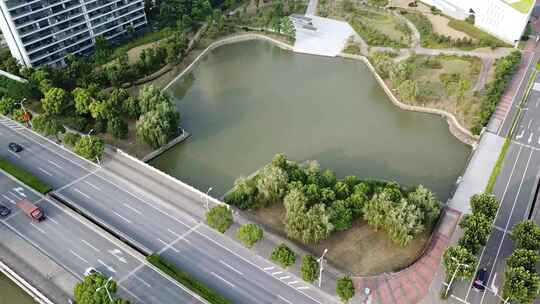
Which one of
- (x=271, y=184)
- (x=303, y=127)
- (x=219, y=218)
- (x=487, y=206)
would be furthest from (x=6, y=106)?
(x=487, y=206)

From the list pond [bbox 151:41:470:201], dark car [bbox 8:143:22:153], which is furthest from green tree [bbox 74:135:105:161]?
dark car [bbox 8:143:22:153]

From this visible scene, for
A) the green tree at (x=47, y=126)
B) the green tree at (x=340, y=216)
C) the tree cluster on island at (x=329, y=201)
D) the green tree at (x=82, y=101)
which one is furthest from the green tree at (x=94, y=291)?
the green tree at (x=82, y=101)

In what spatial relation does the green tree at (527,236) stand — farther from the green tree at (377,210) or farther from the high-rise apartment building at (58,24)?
the high-rise apartment building at (58,24)

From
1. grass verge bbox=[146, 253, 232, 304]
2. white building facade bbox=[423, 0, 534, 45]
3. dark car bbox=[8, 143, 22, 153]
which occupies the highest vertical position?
white building facade bbox=[423, 0, 534, 45]

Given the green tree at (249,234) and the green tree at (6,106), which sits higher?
the green tree at (6,106)

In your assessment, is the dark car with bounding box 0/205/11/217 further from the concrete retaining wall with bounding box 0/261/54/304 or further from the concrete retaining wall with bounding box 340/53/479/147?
the concrete retaining wall with bounding box 340/53/479/147
